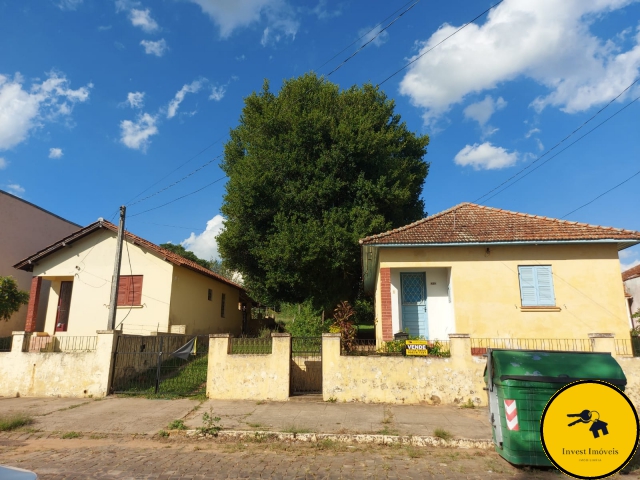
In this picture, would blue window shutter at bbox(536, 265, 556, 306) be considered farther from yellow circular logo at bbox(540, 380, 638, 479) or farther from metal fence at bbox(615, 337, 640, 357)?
yellow circular logo at bbox(540, 380, 638, 479)

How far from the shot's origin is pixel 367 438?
24.1ft

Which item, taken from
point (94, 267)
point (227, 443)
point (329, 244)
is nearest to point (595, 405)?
point (227, 443)

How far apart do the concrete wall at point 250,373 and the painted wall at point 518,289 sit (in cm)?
472

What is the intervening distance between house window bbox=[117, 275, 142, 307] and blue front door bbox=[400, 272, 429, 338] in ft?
37.6

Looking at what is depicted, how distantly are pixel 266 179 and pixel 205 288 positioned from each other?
21.8ft

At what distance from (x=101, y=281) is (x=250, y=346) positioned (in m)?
11.0

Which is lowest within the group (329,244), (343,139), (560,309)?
(560,309)

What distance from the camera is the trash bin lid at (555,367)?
19.5 feet

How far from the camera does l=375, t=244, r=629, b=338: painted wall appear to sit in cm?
1232

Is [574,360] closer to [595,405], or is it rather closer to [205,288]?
[595,405]

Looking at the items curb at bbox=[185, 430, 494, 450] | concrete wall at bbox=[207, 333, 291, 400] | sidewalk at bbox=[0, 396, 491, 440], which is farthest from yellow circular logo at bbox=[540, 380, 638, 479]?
concrete wall at bbox=[207, 333, 291, 400]

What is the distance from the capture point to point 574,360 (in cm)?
618

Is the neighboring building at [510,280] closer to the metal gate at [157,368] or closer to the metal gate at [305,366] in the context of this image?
the metal gate at [305,366]

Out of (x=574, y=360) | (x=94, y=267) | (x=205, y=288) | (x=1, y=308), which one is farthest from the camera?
(x=205, y=288)
